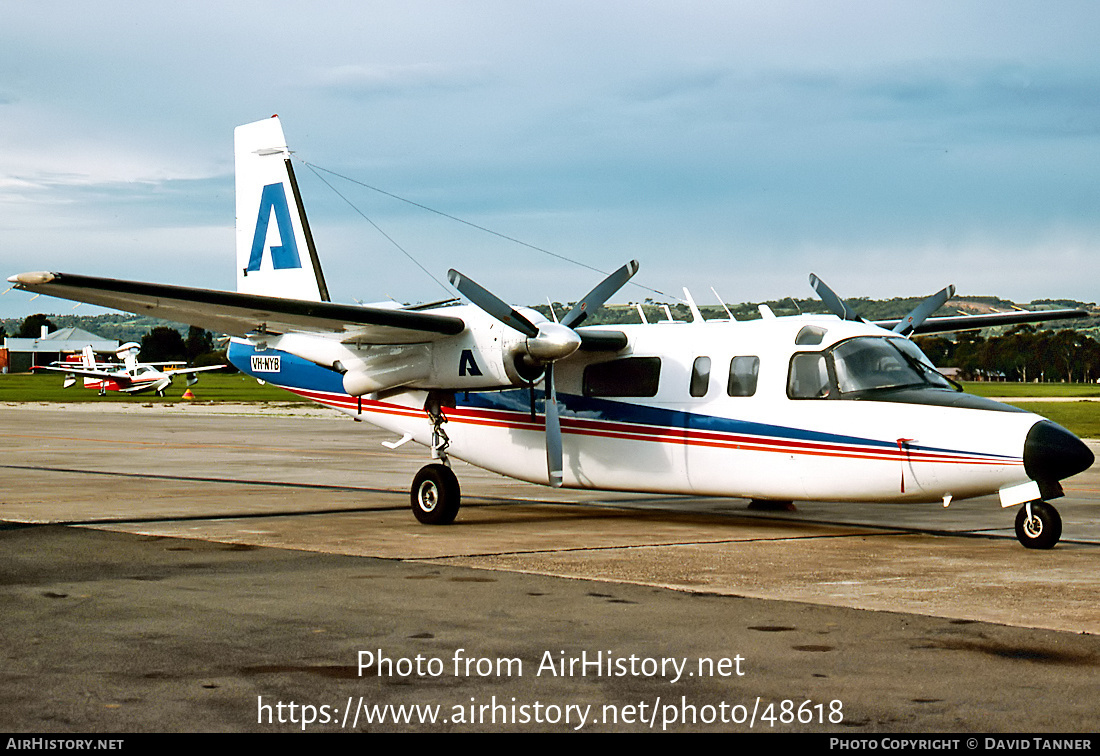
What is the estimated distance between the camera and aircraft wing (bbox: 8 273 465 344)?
12.9 meters

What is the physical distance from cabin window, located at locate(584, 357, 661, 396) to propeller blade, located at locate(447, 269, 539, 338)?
175 centimetres

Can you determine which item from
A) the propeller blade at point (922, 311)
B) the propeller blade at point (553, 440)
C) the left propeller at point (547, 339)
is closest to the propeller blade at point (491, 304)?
the left propeller at point (547, 339)

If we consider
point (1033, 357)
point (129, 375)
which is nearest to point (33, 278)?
point (129, 375)

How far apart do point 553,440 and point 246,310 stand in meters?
4.32

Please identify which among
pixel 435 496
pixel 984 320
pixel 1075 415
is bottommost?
pixel 1075 415

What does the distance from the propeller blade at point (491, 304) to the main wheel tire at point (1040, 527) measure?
6.23 metres

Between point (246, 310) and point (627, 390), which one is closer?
point (246, 310)

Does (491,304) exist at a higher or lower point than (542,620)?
higher

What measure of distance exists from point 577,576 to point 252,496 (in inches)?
385

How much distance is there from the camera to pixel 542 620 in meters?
8.87

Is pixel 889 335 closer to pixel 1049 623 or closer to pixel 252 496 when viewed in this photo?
pixel 1049 623

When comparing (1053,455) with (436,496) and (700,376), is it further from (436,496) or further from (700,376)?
(436,496)

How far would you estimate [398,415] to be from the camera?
1808 cm

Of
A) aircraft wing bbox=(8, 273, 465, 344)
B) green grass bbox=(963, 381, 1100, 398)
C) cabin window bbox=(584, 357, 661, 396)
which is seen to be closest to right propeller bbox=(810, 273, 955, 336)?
cabin window bbox=(584, 357, 661, 396)
